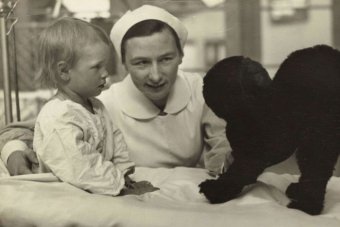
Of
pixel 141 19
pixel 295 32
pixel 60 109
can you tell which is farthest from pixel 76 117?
pixel 295 32

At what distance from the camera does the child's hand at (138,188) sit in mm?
918

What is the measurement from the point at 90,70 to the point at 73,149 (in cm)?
16

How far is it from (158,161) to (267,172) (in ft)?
0.92

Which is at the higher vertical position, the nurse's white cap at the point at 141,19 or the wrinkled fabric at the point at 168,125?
the nurse's white cap at the point at 141,19

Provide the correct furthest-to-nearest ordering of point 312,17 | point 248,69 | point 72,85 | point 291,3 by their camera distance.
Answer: point 291,3 → point 312,17 → point 72,85 → point 248,69

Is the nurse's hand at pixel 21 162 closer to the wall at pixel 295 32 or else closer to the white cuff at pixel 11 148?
the white cuff at pixel 11 148

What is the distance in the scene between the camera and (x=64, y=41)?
0.91 metres

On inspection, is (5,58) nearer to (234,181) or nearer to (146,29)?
(146,29)

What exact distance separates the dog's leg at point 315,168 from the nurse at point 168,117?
0.23 m

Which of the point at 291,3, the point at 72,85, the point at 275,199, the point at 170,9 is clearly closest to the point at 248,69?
the point at 275,199

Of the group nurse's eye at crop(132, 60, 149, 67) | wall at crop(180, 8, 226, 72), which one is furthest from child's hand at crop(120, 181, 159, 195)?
wall at crop(180, 8, 226, 72)

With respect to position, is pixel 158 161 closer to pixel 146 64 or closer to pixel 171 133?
pixel 171 133

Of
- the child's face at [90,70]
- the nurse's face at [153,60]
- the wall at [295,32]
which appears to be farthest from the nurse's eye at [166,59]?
the wall at [295,32]

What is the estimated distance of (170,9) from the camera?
126 cm
